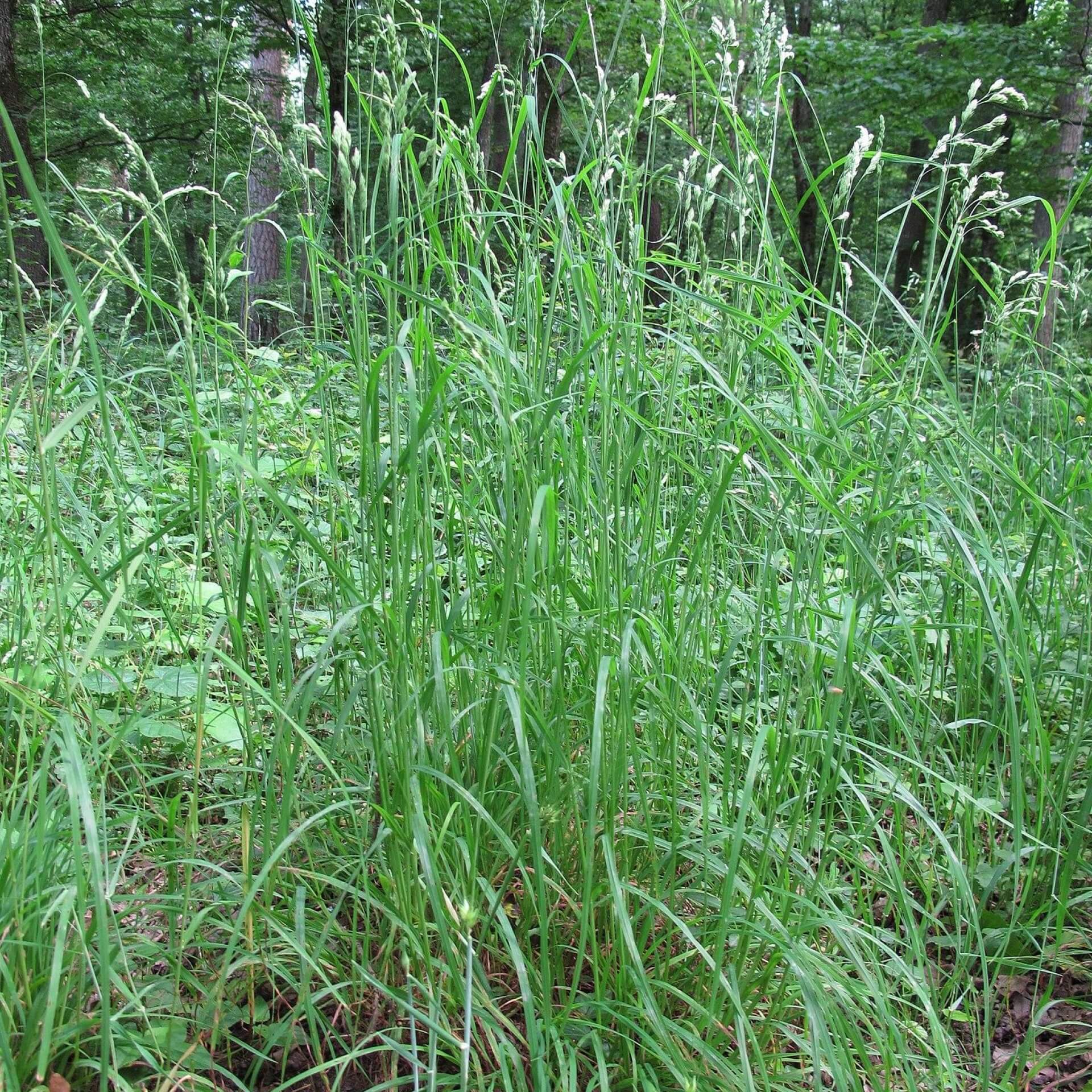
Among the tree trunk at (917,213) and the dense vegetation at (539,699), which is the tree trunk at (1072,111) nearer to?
the tree trunk at (917,213)

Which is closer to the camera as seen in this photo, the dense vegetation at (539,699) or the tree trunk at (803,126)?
the dense vegetation at (539,699)

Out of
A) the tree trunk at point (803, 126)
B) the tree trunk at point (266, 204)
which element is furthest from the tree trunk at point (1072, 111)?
the tree trunk at point (266, 204)

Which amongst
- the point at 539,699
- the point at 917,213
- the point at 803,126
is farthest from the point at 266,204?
the point at 539,699

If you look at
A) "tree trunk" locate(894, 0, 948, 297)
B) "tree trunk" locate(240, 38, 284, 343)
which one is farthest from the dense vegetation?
"tree trunk" locate(894, 0, 948, 297)

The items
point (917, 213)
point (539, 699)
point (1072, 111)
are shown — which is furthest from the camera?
point (917, 213)

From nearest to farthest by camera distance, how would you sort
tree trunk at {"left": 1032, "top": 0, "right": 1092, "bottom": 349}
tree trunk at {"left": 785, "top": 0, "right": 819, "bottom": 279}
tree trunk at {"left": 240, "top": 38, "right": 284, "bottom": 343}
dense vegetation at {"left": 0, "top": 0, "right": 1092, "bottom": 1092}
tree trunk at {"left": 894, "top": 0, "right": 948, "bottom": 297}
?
dense vegetation at {"left": 0, "top": 0, "right": 1092, "bottom": 1092}, tree trunk at {"left": 1032, "top": 0, "right": 1092, "bottom": 349}, tree trunk at {"left": 240, "top": 38, "right": 284, "bottom": 343}, tree trunk at {"left": 894, "top": 0, "right": 948, "bottom": 297}, tree trunk at {"left": 785, "top": 0, "right": 819, "bottom": 279}

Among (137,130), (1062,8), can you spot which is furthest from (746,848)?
(137,130)

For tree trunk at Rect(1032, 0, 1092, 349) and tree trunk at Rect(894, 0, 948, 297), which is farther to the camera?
tree trunk at Rect(894, 0, 948, 297)

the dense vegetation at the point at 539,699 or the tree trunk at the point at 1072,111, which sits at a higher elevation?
the tree trunk at the point at 1072,111

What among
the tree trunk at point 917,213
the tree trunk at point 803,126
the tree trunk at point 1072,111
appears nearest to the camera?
the tree trunk at point 1072,111

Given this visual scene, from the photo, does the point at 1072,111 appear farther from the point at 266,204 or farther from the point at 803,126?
the point at 266,204

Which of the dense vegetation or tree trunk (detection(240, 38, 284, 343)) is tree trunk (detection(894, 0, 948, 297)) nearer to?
tree trunk (detection(240, 38, 284, 343))

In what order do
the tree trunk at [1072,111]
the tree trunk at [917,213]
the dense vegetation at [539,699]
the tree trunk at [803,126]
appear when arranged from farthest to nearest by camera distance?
the tree trunk at [803,126], the tree trunk at [917,213], the tree trunk at [1072,111], the dense vegetation at [539,699]

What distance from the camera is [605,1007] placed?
3.11ft
